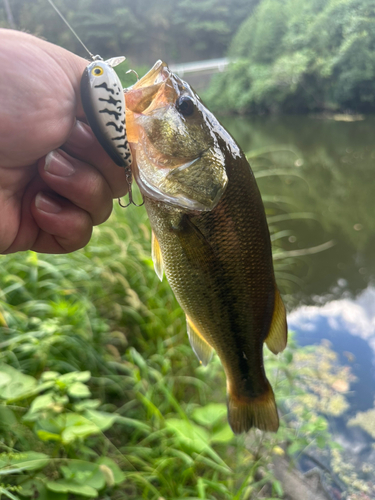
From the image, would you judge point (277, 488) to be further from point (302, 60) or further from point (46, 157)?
point (302, 60)

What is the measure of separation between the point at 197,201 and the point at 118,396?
1659 mm

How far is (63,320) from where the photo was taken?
208 centimetres

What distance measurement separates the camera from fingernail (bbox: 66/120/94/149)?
1.03m

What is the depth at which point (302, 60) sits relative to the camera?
22.8 meters

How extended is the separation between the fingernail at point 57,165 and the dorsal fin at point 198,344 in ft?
2.27

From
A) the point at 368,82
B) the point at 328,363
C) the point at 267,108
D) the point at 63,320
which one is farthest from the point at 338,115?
the point at 63,320

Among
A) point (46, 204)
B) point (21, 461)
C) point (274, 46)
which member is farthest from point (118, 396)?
point (274, 46)

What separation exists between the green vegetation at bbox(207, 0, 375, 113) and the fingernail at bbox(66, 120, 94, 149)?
23.5m

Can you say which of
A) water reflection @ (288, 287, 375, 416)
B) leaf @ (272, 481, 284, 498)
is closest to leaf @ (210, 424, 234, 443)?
leaf @ (272, 481, 284, 498)

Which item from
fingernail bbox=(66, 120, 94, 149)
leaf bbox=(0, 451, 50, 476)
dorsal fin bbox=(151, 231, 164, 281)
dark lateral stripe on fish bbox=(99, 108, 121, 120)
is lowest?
leaf bbox=(0, 451, 50, 476)

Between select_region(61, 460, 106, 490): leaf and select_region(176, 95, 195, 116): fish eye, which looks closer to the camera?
select_region(176, 95, 195, 116): fish eye

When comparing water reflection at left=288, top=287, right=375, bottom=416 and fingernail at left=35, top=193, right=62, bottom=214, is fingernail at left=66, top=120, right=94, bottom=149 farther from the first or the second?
water reflection at left=288, top=287, right=375, bottom=416

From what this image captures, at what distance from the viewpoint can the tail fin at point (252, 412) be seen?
1311 millimetres

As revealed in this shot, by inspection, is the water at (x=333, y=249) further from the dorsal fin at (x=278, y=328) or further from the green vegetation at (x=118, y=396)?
the dorsal fin at (x=278, y=328)
